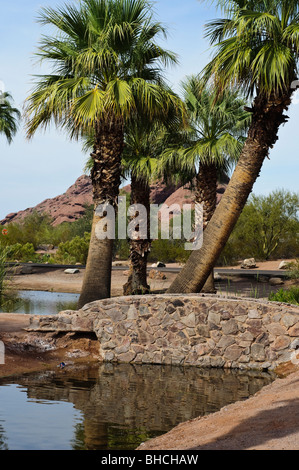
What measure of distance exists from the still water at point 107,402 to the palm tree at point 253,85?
10.8ft

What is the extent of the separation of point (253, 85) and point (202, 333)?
20.4 feet

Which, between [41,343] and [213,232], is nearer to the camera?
[41,343]

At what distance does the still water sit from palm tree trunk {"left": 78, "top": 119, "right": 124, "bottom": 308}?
190 inches

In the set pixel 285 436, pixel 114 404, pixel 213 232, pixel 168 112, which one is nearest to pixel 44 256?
pixel 168 112

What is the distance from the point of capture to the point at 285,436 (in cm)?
573

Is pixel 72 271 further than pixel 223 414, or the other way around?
pixel 72 271

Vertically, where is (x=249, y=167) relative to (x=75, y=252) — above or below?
above

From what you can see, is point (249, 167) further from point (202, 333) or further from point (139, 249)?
point (139, 249)

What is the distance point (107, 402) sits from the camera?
872 centimetres

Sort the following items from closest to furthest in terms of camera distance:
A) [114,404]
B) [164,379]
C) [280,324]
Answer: [114,404]
[164,379]
[280,324]

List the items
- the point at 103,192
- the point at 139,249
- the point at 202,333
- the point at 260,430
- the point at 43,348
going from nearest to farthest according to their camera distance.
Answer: the point at 260,430 < the point at 202,333 < the point at 43,348 < the point at 103,192 < the point at 139,249

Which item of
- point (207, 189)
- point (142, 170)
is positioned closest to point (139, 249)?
point (142, 170)
